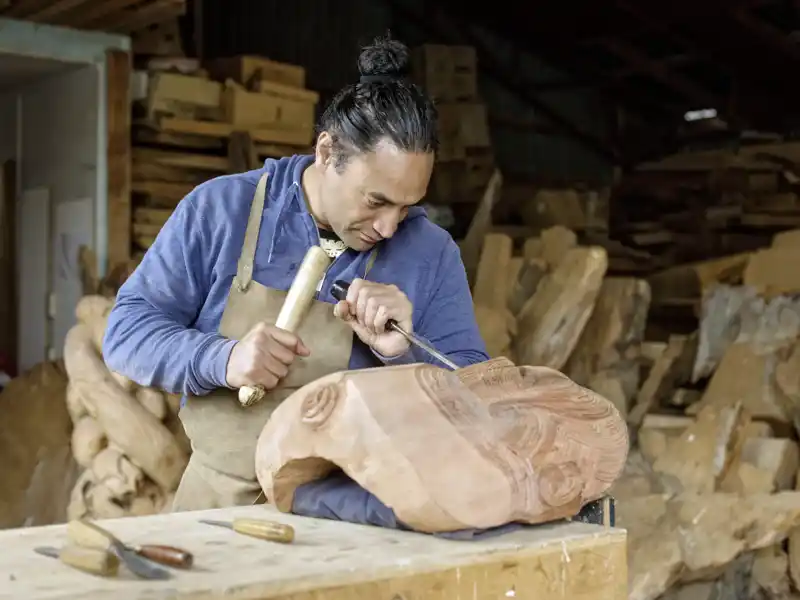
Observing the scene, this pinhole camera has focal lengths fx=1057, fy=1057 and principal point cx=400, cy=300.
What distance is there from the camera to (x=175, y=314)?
2.64m

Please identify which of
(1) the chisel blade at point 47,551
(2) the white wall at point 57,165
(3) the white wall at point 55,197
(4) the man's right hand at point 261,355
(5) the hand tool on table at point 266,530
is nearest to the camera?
(1) the chisel blade at point 47,551

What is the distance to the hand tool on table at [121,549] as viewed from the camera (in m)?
1.67

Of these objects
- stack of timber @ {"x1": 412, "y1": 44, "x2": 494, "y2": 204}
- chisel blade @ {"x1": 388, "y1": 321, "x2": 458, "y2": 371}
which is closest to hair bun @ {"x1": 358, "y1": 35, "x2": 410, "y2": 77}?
chisel blade @ {"x1": 388, "y1": 321, "x2": 458, "y2": 371}

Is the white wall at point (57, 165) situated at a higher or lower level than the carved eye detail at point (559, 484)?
higher

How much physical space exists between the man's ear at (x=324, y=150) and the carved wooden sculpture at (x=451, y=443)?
0.65 metres

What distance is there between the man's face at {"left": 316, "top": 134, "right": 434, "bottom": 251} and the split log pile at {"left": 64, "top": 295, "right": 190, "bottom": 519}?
2.65m

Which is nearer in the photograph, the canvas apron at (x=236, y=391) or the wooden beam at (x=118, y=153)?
the canvas apron at (x=236, y=391)

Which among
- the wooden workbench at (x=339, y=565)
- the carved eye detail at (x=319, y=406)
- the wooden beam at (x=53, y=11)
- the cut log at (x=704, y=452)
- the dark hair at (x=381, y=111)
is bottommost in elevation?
the cut log at (x=704, y=452)

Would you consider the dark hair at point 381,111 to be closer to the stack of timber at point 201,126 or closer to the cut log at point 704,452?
the cut log at point 704,452

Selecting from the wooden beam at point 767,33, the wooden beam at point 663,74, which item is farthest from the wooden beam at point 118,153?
the wooden beam at point 663,74

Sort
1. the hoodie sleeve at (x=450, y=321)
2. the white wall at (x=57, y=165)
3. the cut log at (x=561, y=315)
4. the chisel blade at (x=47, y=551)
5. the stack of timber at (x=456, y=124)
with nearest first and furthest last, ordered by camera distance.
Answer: the chisel blade at (x=47, y=551) < the hoodie sleeve at (x=450, y=321) < the cut log at (x=561, y=315) < the white wall at (x=57, y=165) < the stack of timber at (x=456, y=124)

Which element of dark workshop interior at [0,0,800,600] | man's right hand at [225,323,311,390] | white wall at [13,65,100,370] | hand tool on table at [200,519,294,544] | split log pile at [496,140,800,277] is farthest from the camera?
split log pile at [496,140,800,277]

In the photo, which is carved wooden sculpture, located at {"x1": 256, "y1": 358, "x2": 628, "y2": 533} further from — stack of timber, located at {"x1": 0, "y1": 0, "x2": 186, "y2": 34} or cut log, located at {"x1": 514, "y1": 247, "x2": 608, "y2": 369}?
stack of timber, located at {"x1": 0, "y1": 0, "x2": 186, "y2": 34}

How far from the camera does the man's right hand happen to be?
2.38m
